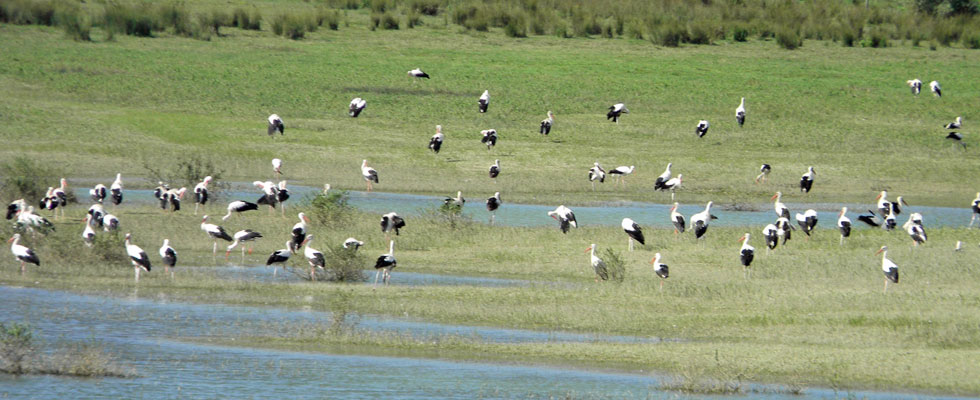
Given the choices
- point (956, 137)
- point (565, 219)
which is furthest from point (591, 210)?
point (956, 137)

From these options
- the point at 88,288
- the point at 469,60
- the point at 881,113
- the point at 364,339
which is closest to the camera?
the point at 364,339

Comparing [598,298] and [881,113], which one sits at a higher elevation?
[881,113]

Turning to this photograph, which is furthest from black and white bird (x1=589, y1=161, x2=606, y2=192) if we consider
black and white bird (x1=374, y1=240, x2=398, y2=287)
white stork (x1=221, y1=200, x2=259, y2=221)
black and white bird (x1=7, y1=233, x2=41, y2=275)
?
black and white bird (x1=7, y1=233, x2=41, y2=275)

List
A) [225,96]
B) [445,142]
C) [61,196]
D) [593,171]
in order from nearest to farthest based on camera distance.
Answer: [61,196] → [593,171] → [445,142] → [225,96]

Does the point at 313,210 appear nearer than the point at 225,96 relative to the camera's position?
Yes

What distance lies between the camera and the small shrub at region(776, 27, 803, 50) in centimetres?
4875

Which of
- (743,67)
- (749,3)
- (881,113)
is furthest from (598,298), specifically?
(749,3)

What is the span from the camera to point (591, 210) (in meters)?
27.3

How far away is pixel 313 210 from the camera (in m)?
23.9

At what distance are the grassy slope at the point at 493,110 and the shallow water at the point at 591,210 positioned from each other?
2.87 feet

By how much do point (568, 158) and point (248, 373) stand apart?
18.7 meters

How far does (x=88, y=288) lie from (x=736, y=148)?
2096 cm

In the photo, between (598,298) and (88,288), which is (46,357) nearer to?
(88,288)

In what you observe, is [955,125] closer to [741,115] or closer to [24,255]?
[741,115]
